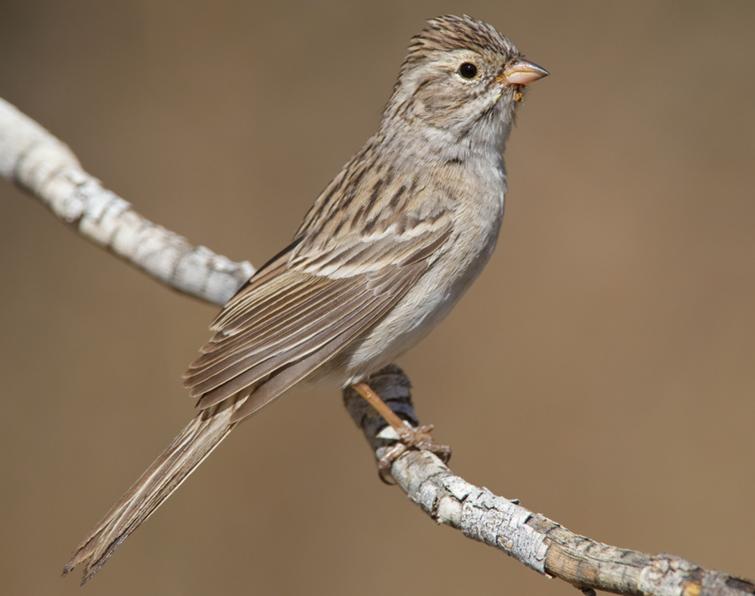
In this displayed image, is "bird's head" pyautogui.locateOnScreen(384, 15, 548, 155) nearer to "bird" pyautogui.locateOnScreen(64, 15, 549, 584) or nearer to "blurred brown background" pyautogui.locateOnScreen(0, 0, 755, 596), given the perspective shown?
"bird" pyautogui.locateOnScreen(64, 15, 549, 584)

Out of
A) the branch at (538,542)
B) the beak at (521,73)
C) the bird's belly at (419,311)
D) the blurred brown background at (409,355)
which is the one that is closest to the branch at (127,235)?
the bird's belly at (419,311)

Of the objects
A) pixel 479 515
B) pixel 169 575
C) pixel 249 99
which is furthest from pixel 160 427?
pixel 479 515

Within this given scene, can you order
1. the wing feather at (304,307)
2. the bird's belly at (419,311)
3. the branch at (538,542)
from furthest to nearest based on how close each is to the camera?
the bird's belly at (419,311), the wing feather at (304,307), the branch at (538,542)

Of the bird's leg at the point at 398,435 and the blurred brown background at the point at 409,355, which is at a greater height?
the blurred brown background at the point at 409,355

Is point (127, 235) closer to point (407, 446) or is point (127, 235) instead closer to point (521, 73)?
point (407, 446)

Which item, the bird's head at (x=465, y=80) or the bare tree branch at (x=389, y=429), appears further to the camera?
the bird's head at (x=465, y=80)

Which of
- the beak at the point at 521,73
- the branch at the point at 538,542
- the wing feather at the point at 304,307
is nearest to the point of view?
the branch at the point at 538,542

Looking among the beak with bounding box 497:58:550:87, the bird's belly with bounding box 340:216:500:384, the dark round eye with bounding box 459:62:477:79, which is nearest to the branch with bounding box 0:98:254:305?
the bird's belly with bounding box 340:216:500:384

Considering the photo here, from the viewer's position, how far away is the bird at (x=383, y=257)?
3988 mm

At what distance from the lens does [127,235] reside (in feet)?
15.5

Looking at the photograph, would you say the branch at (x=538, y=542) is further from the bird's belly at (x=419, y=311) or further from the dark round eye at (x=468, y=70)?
the dark round eye at (x=468, y=70)

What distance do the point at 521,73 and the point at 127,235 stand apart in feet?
5.80

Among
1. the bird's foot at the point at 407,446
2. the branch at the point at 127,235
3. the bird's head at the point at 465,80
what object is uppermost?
the bird's head at the point at 465,80

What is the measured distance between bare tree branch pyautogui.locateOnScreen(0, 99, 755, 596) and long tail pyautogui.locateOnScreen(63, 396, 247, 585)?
2.06ft
